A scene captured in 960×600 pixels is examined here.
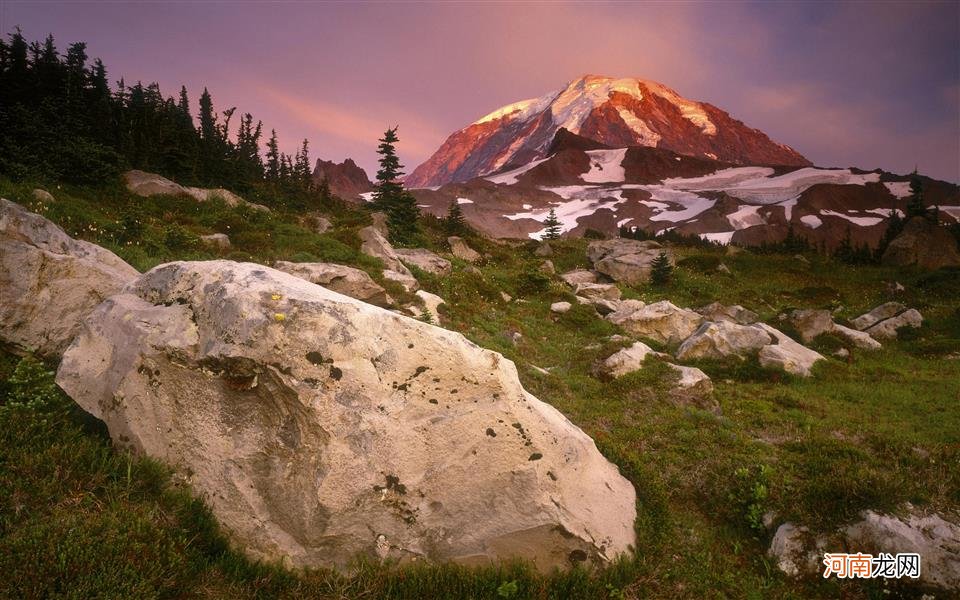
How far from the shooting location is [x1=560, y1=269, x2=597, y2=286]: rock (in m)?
36.6

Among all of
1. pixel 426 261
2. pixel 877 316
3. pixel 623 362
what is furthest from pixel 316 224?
pixel 877 316

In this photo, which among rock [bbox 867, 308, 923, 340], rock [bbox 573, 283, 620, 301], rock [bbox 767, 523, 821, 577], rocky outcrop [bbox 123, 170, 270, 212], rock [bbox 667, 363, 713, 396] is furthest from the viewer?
rock [bbox 573, 283, 620, 301]

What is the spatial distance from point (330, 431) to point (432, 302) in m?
13.7

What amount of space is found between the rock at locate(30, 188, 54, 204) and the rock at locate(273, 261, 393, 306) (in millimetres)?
10037

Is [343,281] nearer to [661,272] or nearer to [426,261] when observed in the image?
[426,261]

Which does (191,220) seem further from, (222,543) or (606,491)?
(606,491)

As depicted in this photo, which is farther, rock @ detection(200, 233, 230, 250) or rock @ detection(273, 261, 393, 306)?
rock @ detection(200, 233, 230, 250)

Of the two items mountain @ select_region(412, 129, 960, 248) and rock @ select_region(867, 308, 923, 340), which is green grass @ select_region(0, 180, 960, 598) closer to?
rock @ select_region(867, 308, 923, 340)

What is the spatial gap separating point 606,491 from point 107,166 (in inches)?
1267

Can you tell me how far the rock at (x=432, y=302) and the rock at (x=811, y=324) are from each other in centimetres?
1783

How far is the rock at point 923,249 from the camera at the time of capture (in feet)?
144

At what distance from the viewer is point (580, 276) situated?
125ft

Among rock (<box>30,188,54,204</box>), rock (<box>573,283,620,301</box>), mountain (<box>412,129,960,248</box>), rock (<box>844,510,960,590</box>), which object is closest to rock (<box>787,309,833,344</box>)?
rock (<box>573,283,620,301</box>)

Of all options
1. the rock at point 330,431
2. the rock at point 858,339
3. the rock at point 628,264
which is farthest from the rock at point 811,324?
the rock at point 330,431
